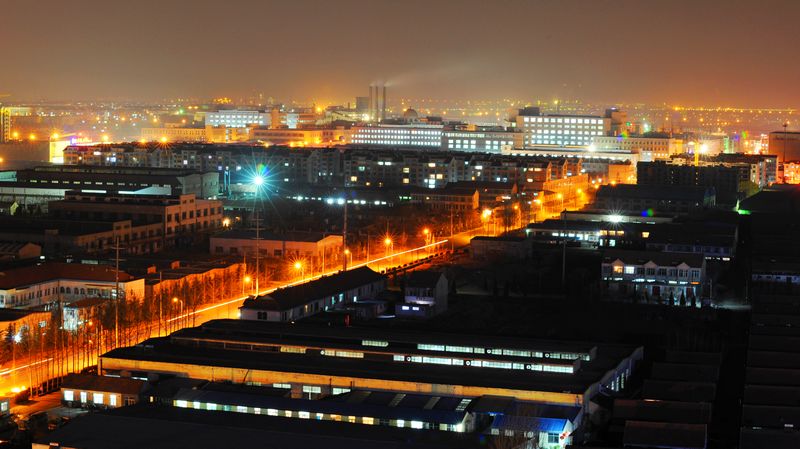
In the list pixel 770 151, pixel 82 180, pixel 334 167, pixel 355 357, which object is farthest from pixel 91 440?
pixel 770 151

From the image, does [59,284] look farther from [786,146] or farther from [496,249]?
[786,146]

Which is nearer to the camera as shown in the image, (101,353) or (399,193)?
(101,353)

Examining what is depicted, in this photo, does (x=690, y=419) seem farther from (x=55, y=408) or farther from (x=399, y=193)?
(x=399, y=193)

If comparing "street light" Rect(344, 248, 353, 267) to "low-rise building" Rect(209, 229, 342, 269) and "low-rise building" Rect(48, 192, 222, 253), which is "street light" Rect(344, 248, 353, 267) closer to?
"low-rise building" Rect(209, 229, 342, 269)

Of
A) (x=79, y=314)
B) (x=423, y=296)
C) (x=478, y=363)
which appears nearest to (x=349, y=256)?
(x=423, y=296)

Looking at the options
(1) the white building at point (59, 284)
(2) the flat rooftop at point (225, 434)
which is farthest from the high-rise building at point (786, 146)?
(2) the flat rooftop at point (225, 434)

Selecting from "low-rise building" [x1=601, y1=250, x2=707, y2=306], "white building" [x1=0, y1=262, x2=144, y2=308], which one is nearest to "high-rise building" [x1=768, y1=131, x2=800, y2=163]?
"low-rise building" [x1=601, y1=250, x2=707, y2=306]
